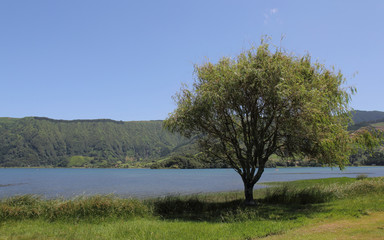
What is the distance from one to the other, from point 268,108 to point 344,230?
11071mm

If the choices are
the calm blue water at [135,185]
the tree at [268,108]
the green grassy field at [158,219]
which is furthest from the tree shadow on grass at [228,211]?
the calm blue water at [135,185]

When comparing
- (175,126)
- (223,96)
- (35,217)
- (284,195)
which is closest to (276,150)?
(284,195)

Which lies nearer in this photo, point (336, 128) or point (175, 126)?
point (336, 128)

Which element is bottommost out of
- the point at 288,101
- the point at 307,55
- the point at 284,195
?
the point at 284,195

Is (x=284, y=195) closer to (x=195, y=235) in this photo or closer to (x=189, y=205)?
(x=189, y=205)

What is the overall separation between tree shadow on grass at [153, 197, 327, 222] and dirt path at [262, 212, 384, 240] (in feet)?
10.4

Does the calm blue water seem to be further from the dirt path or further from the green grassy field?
the dirt path

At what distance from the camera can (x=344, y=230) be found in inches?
495

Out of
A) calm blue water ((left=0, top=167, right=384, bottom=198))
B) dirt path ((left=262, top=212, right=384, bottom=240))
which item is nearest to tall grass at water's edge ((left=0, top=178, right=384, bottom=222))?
dirt path ((left=262, top=212, right=384, bottom=240))

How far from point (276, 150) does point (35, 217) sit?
1995 cm

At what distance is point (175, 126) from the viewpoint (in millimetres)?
23875

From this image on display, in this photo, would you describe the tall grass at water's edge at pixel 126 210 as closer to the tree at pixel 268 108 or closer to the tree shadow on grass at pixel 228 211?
the tree shadow on grass at pixel 228 211

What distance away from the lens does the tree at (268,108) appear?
65.8ft

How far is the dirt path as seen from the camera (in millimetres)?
11234
